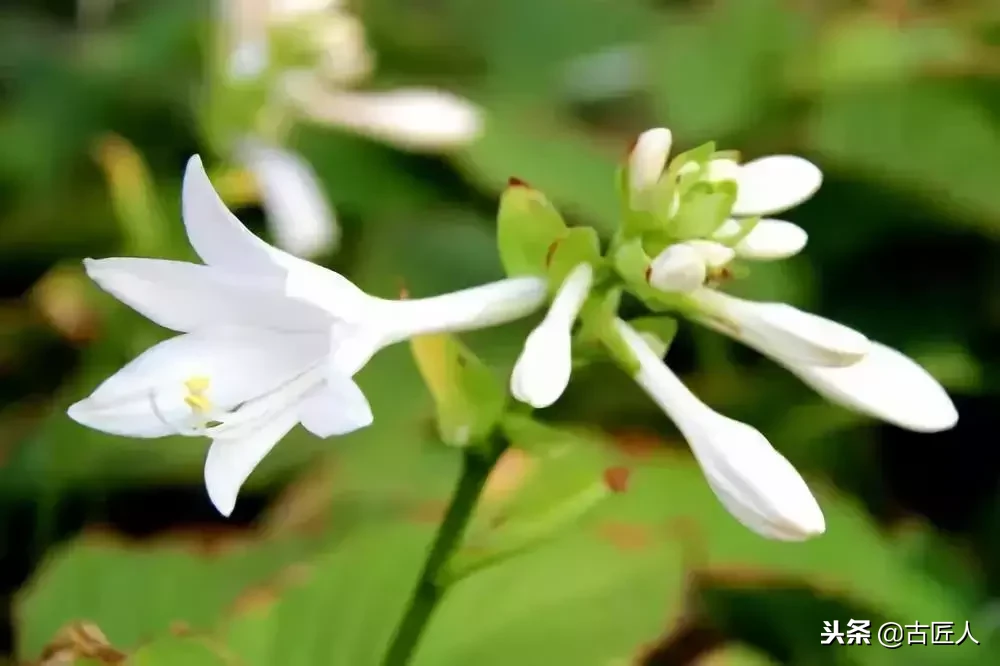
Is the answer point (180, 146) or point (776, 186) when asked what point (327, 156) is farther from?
point (776, 186)

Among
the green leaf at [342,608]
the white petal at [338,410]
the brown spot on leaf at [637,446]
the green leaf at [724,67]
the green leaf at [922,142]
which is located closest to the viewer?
the white petal at [338,410]

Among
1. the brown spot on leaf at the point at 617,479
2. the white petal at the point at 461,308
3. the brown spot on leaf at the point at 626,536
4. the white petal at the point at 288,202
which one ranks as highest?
the white petal at the point at 461,308

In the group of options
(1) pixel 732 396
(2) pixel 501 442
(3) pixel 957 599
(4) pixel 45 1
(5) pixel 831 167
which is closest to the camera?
(2) pixel 501 442

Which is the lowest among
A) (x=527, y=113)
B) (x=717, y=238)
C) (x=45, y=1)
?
(x=45, y=1)

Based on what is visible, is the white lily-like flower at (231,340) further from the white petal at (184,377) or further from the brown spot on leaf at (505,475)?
the brown spot on leaf at (505,475)

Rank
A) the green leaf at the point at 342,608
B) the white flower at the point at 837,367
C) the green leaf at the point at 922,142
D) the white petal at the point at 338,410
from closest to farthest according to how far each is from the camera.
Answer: the white petal at the point at 338,410 < the white flower at the point at 837,367 < the green leaf at the point at 342,608 < the green leaf at the point at 922,142

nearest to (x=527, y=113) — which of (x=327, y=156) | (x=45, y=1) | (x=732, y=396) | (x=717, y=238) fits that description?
(x=327, y=156)

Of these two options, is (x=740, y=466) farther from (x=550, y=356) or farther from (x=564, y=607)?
(x=564, y=607)

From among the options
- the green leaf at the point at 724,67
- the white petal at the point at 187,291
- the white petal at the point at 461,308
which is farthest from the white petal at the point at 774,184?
the green leaf at the point at 724,67
